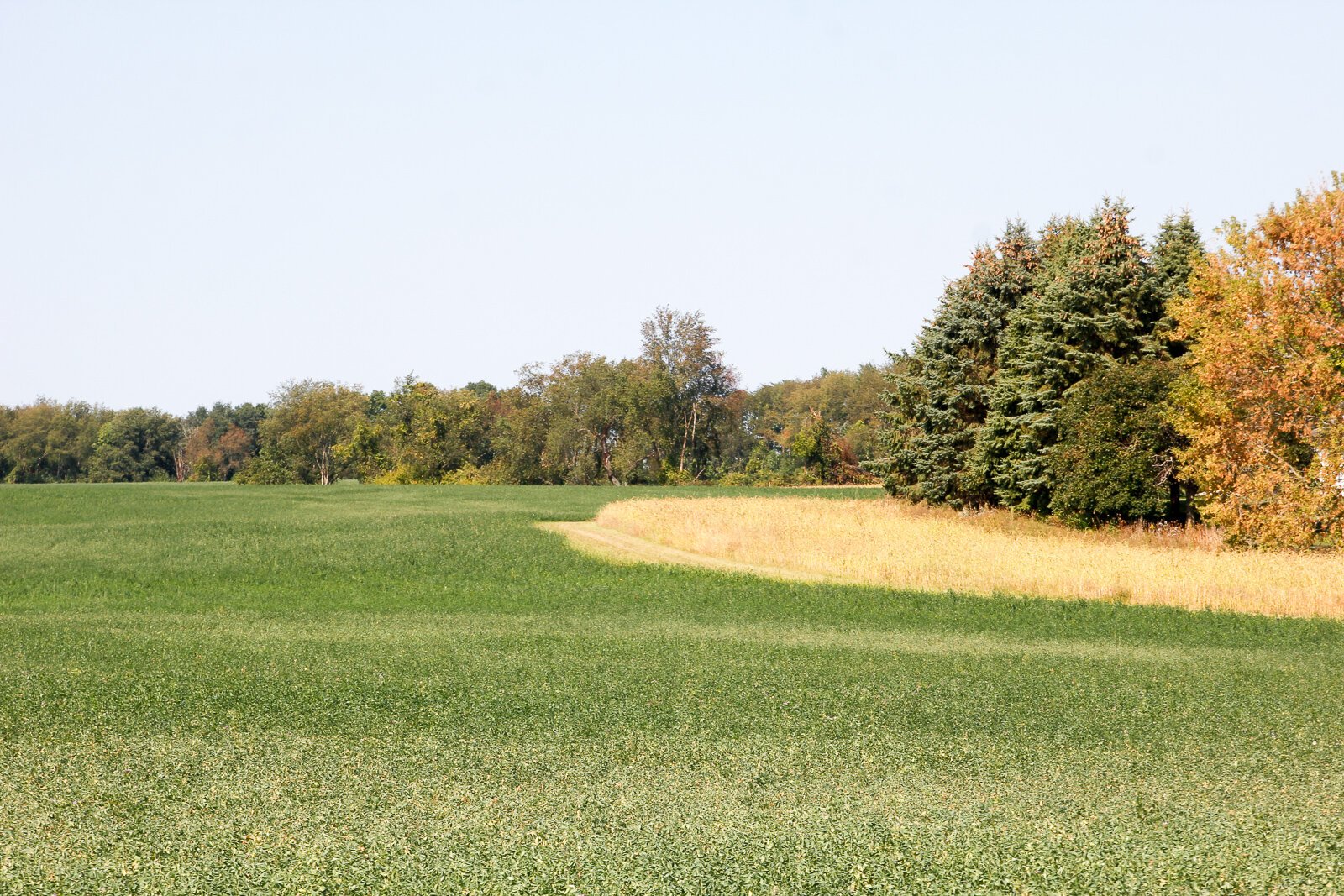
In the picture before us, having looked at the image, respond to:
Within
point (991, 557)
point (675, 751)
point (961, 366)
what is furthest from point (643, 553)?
point (675, 751)

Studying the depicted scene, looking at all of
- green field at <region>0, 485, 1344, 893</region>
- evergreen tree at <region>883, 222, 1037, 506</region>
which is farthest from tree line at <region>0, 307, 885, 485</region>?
green field at <region>0, 485, 1344, 893</region>

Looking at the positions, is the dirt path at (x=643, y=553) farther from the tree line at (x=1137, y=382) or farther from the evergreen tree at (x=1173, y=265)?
the evergreen tree at (x=1173, y=265)

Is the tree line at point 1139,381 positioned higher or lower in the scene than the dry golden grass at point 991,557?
higher

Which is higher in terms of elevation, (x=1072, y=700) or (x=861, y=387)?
(x=861, y=387)

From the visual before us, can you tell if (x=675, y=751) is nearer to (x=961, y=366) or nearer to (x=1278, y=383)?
(x=1278, y=383)

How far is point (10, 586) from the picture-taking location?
29328 millimetres

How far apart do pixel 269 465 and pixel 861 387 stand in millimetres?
52820

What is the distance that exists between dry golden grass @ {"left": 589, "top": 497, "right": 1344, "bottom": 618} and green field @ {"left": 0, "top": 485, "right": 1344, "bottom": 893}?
6.79 ft

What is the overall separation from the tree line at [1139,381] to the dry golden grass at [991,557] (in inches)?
64.2

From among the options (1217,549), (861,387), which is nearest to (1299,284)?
(1217,549)

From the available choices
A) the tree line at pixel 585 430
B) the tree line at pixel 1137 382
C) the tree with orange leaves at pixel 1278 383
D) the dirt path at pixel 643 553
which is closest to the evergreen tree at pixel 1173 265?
the tree line at pixel 1137 382

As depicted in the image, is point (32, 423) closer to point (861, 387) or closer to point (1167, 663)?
point (861, 387)

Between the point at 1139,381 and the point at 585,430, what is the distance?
60.9m

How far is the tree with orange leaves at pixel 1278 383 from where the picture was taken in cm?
3055
